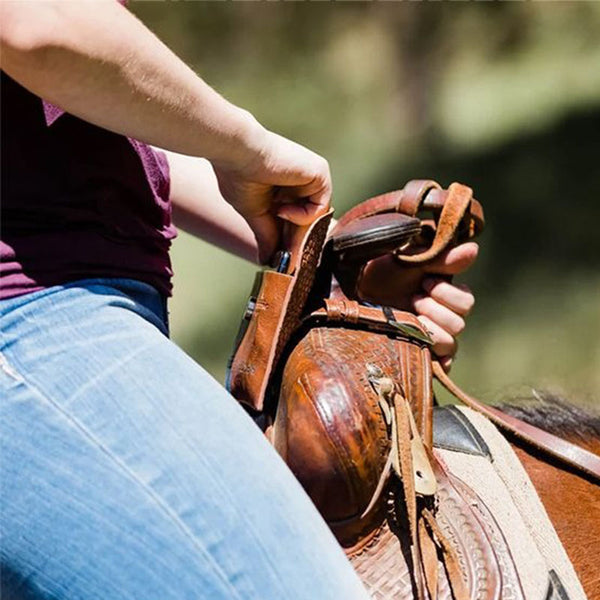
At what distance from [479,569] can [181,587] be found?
37cm

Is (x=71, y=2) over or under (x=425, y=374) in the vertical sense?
over

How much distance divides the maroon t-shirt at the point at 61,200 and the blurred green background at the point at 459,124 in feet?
12.8

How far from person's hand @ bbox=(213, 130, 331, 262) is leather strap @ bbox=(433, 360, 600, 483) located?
30 cm

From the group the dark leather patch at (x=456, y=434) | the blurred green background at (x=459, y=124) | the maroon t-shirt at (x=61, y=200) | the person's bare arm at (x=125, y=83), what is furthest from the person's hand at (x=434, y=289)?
the blurred green background at (x=459, y=124)

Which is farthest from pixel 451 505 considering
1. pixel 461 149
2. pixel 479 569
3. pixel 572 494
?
pixel 461 149

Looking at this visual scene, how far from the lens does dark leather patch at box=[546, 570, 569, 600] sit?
1165 millimetres

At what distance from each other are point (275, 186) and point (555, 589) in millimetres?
570

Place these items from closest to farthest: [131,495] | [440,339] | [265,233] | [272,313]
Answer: [131,495], [272,313], [265,233], [440,339]

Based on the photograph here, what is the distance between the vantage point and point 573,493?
1.38m

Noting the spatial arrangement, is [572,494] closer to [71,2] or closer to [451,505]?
[451,505]

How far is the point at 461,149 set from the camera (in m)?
6.48

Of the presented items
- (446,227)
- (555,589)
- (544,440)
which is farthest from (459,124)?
(555,589)

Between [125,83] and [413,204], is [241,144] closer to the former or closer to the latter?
[125,83]

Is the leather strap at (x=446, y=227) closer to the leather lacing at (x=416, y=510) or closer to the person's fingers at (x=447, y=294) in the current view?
the person's fingers at (x=447, y=294)
